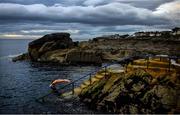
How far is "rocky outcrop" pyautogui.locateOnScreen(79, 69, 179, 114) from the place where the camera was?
26234 millimetres

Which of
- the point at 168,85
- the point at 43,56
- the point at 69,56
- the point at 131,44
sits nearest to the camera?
the point at 168,85

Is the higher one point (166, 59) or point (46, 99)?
point (166, 59)

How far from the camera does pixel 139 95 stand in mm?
27609

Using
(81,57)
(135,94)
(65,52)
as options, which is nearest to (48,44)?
(65,52)

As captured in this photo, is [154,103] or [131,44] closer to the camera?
[154,103]

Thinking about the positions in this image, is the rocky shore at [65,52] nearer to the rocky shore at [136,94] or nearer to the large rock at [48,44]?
the large rock at [48,44]

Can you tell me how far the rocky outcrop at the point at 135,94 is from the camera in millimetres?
26234

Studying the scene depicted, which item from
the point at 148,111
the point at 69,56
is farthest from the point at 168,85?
the point at 69,56

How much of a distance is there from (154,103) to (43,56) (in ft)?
238

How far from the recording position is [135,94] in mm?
27781

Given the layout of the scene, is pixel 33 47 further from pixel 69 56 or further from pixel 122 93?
pixel 122 93

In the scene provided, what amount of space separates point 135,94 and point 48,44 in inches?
2966

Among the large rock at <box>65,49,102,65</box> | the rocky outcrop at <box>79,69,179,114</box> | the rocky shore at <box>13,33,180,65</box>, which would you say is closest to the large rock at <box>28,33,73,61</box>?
the rocky shore at <box>13,33,180,65</box>

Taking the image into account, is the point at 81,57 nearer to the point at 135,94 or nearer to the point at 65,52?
the point at 65,52
